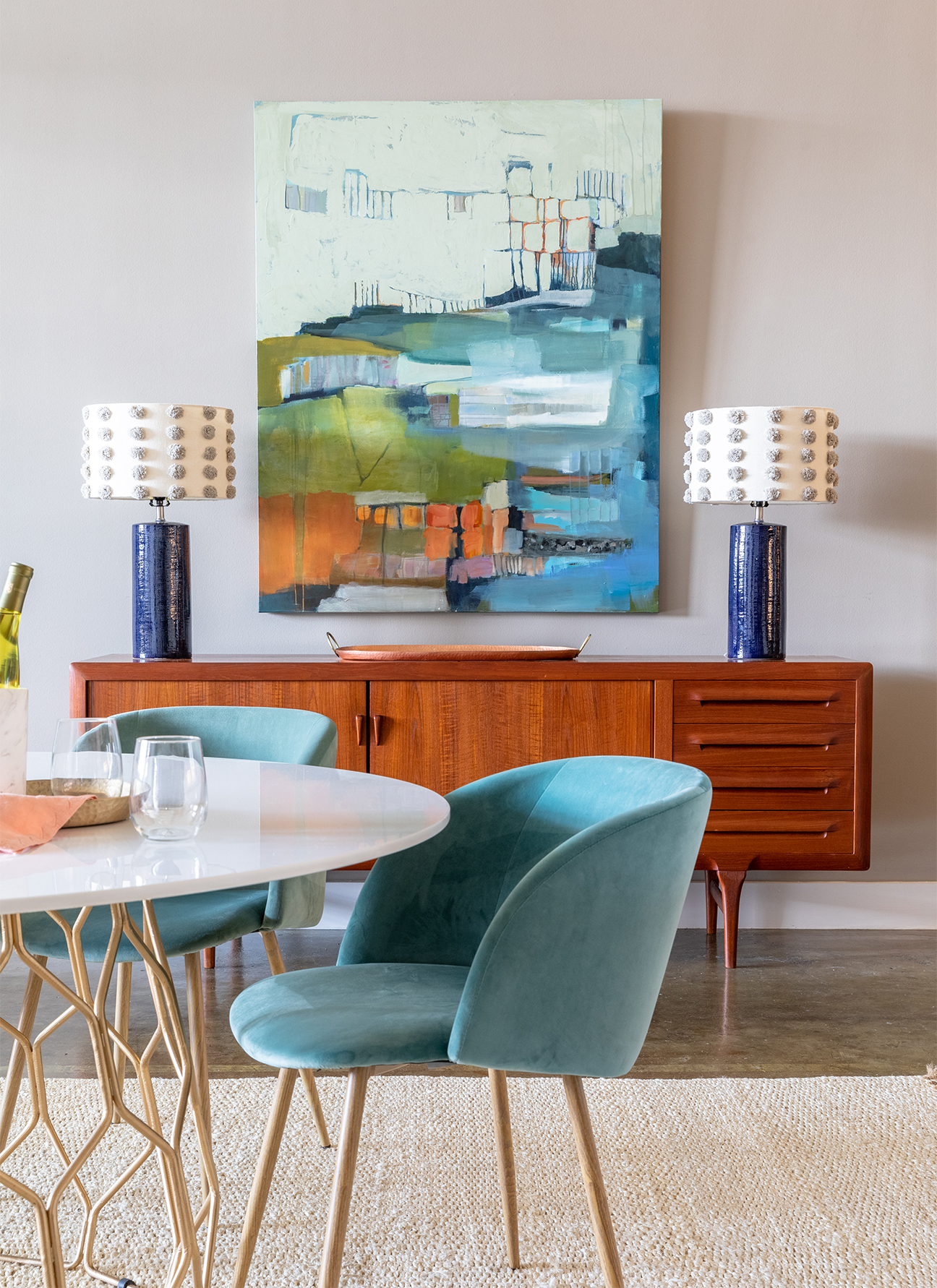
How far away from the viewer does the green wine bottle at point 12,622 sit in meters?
1.35

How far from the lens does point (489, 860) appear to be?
1698 millimetres

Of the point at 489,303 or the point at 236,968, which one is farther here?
the point at 489,303

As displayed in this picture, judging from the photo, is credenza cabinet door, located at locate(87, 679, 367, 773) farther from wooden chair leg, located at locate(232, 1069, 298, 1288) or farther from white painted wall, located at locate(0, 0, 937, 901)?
wooden chair leg, located at locate(232, 1069, 298, 1288)

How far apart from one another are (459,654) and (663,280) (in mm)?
1376

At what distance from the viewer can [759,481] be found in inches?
118

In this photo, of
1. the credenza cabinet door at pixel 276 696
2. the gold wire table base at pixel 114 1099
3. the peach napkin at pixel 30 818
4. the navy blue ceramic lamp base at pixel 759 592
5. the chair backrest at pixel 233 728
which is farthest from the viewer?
the navy blue ceramic lamp base at pixel 759 592

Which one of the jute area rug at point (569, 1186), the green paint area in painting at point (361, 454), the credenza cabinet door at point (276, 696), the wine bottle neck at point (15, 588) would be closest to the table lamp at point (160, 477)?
the credenza cabinet door at point (276, 696)

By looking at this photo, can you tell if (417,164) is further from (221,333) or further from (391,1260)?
(391,1260)

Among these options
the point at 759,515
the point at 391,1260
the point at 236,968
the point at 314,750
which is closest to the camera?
the point at 391,1260

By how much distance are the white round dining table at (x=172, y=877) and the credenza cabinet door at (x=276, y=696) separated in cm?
120

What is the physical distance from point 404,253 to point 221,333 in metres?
0.61

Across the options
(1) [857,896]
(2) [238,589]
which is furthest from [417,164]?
(1) [857,896]

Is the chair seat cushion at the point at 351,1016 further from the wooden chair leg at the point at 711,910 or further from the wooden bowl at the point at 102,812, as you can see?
the wooden chair leg at the point at 711,910

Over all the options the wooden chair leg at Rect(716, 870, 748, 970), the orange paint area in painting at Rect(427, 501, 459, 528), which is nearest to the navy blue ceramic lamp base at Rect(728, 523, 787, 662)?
the wooden chair leg at Rect(716, 870, 748, 970)
